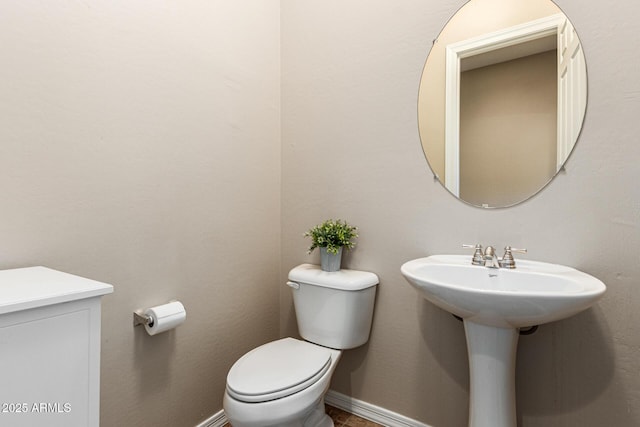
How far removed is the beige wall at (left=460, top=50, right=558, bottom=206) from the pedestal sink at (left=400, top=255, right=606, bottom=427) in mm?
306

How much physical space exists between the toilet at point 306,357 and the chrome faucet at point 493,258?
1.60ft

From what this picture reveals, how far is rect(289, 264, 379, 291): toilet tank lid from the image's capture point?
1.51 meters

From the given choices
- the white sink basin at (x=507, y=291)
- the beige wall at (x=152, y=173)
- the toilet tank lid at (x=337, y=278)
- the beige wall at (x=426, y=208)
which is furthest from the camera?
the toilet tank lid at (x=337, y=278)

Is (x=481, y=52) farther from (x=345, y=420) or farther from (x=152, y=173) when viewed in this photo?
(x=345, y=420)

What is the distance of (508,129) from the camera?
4.46 ft

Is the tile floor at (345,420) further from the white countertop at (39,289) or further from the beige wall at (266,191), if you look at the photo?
the white countertop at (39,289)

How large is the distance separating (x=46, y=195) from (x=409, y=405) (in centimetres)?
167

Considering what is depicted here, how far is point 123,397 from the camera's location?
1253 millimetres

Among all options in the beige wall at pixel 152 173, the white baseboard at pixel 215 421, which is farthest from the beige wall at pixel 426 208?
the white baseboard at pixel 215 421

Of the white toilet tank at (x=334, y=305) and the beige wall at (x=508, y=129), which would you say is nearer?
the beige wall at (x=508, y=129)

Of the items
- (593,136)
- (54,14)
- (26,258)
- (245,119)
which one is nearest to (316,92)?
(245,119)

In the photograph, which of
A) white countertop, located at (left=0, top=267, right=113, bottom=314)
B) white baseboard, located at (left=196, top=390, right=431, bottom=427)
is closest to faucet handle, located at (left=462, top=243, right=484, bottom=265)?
white baseboard, located at (left=196, top=390, right=431, bottom=427)

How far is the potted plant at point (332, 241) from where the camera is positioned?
1.61m

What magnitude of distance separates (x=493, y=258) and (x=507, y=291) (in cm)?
33
